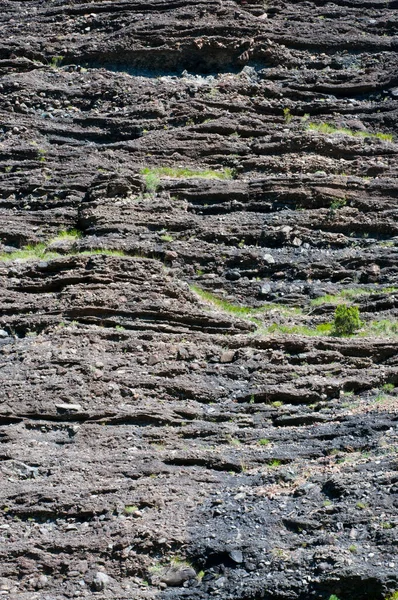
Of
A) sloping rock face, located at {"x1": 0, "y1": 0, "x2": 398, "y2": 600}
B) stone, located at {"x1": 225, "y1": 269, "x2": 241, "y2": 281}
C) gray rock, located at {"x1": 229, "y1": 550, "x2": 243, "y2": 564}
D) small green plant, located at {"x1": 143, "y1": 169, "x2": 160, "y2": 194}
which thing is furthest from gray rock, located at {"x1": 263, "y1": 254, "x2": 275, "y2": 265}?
gray rock, located at {"x1": 229, "y1": 550, "x2": 243, "y2": 564}

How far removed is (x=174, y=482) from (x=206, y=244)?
5584 millimetres

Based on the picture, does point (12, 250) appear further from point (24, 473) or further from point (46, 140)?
point (24, 473)

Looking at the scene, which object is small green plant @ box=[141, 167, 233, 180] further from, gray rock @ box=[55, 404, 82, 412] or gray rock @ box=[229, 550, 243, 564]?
gray rock @ box=[229, 550, 243, 564]

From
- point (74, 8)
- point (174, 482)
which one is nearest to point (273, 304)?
point (174, 482)

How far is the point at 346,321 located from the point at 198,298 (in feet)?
7.82

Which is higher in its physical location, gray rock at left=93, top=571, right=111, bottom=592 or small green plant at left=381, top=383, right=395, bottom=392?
small green plant at left=381, top=383, right=395, bottom=392

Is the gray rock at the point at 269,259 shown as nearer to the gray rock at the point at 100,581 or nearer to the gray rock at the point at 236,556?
the gray rock at the point at 236,556

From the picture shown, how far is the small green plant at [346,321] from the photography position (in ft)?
42.2

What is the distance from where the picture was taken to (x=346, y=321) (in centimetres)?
1287

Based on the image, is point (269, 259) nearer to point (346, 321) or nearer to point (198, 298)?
point (198, 298)

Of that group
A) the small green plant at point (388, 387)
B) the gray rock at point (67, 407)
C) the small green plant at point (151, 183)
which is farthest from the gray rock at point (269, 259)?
the gray rock at point (67, 407)

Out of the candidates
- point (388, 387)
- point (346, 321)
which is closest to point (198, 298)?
point (346, 321)

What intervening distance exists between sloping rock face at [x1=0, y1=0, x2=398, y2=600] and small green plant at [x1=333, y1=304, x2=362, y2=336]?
28cm

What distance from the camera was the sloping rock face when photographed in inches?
358
